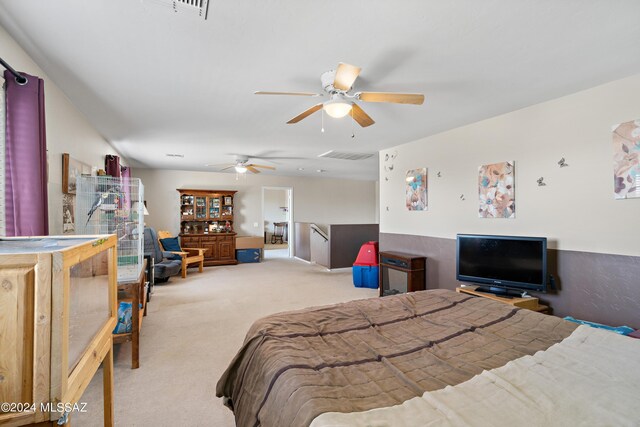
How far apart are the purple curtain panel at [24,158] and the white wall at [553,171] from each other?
422 centimetres

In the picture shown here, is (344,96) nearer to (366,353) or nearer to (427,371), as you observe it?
(366,353)

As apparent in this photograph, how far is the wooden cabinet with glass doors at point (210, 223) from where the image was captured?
7453 millimetres

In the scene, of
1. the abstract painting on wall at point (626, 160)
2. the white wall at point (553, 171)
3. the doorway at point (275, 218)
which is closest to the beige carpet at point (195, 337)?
the white wall at point (553, 171)

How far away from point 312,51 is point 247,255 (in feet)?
21.2

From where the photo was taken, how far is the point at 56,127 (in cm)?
271

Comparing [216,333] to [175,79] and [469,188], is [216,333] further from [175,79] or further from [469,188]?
[469,188]

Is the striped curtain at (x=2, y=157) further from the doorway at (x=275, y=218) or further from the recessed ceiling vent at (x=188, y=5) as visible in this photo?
the doorway at (x=275, y=218)

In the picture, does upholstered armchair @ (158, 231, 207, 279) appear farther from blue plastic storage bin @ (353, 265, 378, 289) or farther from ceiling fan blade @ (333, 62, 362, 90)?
ceiling fan blade @ (333, 62, 362, 90)

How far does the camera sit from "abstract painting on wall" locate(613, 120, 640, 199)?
8.05 feet

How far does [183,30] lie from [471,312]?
266 cm

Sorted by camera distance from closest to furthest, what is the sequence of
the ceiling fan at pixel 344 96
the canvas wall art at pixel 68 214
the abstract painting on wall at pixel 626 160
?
the ceiling fan at pixel 344 96
the abstract painting on wall at pixel 626 160
the canvas wall art at pixel 68 214

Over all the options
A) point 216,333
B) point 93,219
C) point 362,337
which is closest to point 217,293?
point 216,333

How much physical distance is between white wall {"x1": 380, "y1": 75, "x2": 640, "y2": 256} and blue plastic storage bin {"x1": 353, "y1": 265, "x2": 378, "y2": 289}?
156 centimetres

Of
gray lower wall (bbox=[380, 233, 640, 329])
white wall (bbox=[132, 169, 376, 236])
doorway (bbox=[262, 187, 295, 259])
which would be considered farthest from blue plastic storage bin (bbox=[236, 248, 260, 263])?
gray lower wall (bbox=[380, 233, 640, 329])
